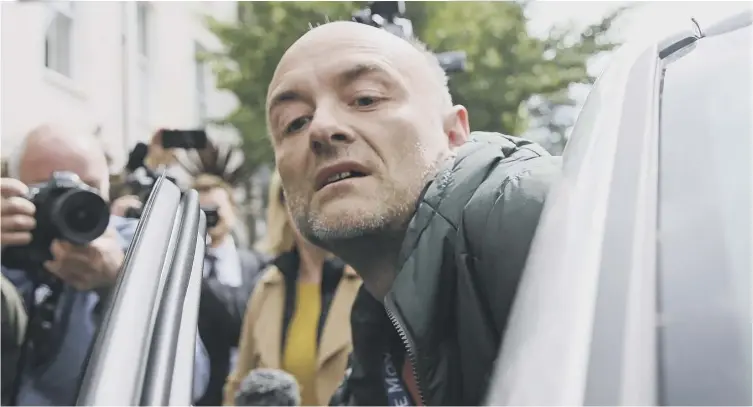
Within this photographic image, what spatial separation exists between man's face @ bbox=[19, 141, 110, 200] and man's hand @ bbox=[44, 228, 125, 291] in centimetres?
25

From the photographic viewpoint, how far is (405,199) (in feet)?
4.57

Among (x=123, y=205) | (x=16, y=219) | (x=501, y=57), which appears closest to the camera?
(x=16, y=219)

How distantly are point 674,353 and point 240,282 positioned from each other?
2.10 metres

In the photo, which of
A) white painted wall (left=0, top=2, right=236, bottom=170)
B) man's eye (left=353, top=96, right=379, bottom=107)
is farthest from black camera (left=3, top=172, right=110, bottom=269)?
white painted wall (left=0, top=2, right=236, bottom=170)

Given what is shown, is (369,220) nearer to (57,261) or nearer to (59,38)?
(57,261)

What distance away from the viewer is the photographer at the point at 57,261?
1.65 m

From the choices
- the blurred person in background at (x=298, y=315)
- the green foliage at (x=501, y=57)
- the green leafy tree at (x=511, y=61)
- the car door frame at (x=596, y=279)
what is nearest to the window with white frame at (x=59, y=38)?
the green foliage at (x=501, y=57)

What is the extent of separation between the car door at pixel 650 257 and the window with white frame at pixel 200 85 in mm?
8250

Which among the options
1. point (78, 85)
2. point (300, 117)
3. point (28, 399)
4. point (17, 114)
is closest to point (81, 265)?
point (28, 399)

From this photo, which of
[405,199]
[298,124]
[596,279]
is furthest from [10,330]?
[596,279]

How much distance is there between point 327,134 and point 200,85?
8.67 meters

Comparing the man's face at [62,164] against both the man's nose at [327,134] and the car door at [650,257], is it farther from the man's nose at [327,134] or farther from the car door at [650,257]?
the car door at [650,257]

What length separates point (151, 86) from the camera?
33.6 feet

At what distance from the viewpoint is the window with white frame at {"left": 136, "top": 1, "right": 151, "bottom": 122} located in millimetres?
9797
